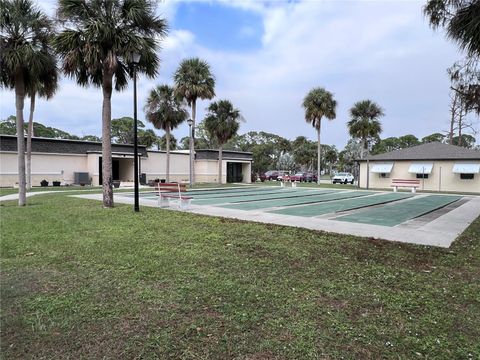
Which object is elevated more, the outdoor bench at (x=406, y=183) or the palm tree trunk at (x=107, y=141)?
the palm tree trunk at (x=107, y=141)

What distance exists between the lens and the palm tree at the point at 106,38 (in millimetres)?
10570

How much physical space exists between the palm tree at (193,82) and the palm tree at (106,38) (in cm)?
1480

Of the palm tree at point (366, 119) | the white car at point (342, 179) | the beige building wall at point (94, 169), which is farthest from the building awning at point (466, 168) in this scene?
the beige building wall at point (94, 169)

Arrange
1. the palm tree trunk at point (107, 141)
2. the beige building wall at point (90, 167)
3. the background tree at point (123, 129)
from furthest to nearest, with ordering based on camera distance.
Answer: the background tree at point (123, 129)
the beige building wall at point (90, 167)
the palm tree trunk at point (107, 141)

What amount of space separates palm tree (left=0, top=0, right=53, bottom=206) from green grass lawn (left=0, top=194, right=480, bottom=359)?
7556mm

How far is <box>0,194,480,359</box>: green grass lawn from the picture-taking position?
9.12ft

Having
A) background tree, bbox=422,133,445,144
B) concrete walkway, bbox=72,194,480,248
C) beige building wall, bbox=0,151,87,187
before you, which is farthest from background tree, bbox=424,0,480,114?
background tree, bbox=422,133,445,144

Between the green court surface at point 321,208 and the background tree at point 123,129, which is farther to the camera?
the background tree at point 123,129

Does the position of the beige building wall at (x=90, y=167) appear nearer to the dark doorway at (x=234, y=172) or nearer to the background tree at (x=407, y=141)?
the dark doorway at (x=234, y=172)

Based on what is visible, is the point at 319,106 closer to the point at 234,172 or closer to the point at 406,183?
the point at 234,172

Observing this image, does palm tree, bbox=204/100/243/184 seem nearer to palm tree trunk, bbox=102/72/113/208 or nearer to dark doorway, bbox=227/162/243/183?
dark doorway, bbox=227/162/243/183

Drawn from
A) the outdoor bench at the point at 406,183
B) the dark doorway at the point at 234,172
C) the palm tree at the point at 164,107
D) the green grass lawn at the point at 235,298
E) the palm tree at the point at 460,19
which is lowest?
the green grass lawn at the point at 235,298

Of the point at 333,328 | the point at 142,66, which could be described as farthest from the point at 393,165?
the point at 333,328

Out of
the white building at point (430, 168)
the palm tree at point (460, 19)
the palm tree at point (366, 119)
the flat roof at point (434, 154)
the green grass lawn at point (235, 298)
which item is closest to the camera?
the green grass lawn at point (235, 298)
